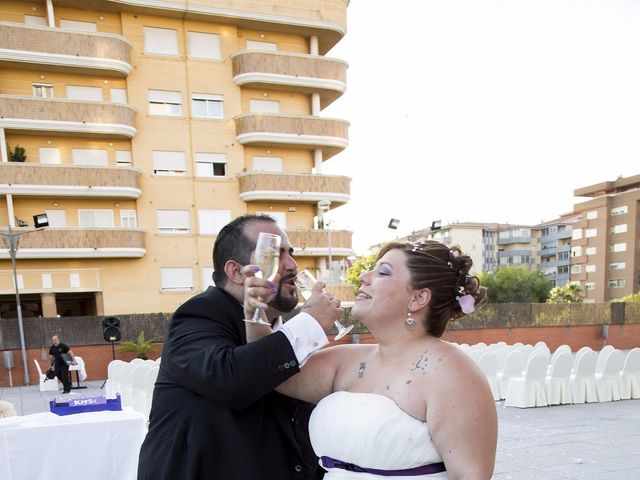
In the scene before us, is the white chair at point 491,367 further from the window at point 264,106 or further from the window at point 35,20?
the window at point 35,20

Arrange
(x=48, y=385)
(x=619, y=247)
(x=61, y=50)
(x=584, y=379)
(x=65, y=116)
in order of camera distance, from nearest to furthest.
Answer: (x=584, y=379) → (x=48, y=385) → (x=61, y=50) → (x=65, y=116) → (x=619, y=247)

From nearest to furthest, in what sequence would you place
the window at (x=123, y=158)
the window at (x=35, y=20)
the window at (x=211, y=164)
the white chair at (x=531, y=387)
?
1. the white chair at (x=531, y=387)
2. the window at (x=35, y=20)
3. the window at (x=123, y=158)
4. the window at (x=211, y=164)

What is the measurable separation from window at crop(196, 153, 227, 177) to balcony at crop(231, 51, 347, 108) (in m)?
3.57

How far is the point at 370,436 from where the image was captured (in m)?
1.71

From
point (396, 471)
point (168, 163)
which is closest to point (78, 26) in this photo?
point (168, 163)

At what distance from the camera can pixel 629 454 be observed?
5.89 m

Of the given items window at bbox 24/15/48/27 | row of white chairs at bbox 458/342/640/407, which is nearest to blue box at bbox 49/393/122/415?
row of white chairs at bbox 458/342/640/407

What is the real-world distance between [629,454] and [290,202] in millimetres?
19016

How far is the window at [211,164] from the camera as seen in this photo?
74.5 ft

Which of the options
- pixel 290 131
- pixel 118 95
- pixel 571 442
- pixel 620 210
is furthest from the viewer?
pixel 620 210

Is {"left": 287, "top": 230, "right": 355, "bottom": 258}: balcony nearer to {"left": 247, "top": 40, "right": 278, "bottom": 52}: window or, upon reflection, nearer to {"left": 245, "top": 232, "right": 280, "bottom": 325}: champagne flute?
{"left": 247, "top": 40, "right": 278, "bottom": 52}: window

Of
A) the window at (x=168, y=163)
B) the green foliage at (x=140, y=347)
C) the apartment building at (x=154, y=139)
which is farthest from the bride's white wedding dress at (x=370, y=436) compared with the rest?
the window at (x=168, y=163)

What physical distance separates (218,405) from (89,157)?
21914mm

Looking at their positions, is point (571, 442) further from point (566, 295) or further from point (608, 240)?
point (608, 240)
